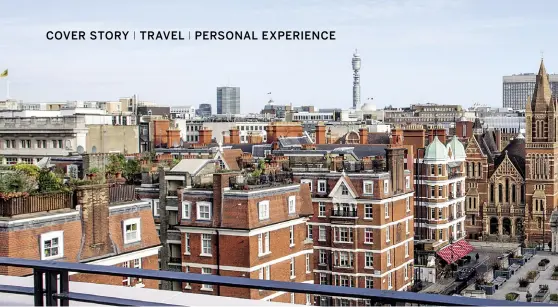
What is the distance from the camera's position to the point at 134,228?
98.8 ft

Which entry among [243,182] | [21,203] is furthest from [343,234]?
[21,203]

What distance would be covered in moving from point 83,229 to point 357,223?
74.2 feet

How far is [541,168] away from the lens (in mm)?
89875

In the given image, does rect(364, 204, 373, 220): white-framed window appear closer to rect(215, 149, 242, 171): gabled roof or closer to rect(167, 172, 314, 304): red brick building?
rect(167, 172, 314, 304): red brick building

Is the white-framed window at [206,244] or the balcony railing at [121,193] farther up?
the balcony railing at [121,193]

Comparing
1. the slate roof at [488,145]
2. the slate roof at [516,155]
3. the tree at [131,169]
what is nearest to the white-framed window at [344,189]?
→ the tree at [131,169]

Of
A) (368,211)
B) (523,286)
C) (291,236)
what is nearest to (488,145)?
(523,286)

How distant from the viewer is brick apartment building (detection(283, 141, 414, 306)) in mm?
47344

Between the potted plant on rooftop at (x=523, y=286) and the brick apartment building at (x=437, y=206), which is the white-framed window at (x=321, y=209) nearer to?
the potted plant on rooftop at (x=523, y=286)

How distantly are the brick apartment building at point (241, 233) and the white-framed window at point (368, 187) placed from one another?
31.1ft

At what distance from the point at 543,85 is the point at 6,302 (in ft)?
295

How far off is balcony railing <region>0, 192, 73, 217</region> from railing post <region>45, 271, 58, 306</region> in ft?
60.0

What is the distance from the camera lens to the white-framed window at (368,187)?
4766 centimetres

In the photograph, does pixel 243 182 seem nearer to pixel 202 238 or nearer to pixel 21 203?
pixel 202 238
